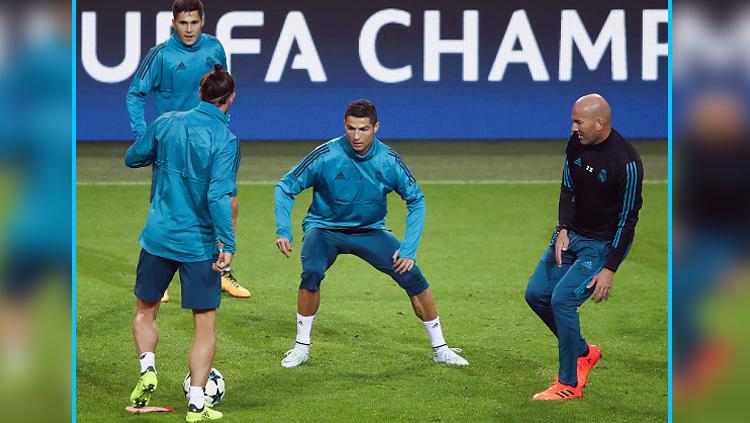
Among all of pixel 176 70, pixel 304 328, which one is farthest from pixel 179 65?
pixel 304 328

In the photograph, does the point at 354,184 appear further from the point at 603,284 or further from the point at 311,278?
the point at 603,284

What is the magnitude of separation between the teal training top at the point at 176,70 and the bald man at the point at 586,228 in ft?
8.84

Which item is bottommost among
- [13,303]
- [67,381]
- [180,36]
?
[67,381]

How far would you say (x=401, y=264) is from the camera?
5.56 m

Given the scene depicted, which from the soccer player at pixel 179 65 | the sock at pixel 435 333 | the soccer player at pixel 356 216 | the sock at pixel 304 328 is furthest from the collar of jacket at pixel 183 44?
the sock at pixel 435 333

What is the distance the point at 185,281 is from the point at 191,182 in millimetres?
446

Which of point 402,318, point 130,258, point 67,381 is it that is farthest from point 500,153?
point 67,381

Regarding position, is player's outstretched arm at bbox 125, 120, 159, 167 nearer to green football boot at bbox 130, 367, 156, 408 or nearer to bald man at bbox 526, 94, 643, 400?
green football boot at bbox 130, 367, 156, 408

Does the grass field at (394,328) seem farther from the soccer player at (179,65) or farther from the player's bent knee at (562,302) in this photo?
the soccer player at (179,65)

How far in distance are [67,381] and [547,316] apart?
4142 mm

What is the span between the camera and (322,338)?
6402 millimetres

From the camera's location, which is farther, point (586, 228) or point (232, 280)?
point (232, 280)

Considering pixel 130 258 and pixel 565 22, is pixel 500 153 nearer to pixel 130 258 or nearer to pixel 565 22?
pixel 565 22

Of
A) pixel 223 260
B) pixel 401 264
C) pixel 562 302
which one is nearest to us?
pixel 223 260
